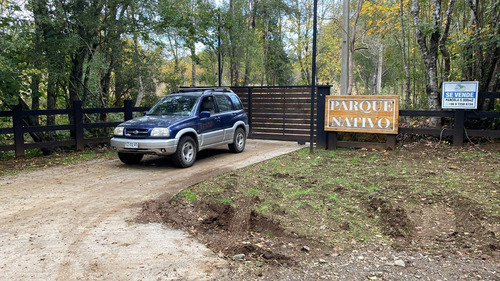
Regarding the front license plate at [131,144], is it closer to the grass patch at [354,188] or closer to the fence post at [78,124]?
the grass patch at [354,188]

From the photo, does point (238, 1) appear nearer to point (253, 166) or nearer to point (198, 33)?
point (198, 33)

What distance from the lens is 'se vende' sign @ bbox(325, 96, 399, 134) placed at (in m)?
10.4

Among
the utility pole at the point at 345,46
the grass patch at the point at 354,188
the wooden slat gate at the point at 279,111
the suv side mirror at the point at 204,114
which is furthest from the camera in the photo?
the utility pole at the point at 345,46

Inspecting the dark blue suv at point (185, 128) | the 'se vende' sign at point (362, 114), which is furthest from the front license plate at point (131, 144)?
the 'se vende' sign at point (362, 114)

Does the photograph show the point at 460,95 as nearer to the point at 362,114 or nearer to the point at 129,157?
the point at 362,114

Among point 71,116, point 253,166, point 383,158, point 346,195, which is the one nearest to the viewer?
point 346,195

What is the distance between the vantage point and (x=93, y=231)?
479 cm

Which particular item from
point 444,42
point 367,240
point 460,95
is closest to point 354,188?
point 367,240

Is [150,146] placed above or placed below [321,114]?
below

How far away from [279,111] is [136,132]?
6.26m

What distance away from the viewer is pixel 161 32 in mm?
12008

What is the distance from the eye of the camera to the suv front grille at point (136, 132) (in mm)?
8449

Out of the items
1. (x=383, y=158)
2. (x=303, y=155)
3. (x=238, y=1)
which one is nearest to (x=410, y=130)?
(x=383, y=158)

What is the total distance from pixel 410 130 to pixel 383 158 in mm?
1720
